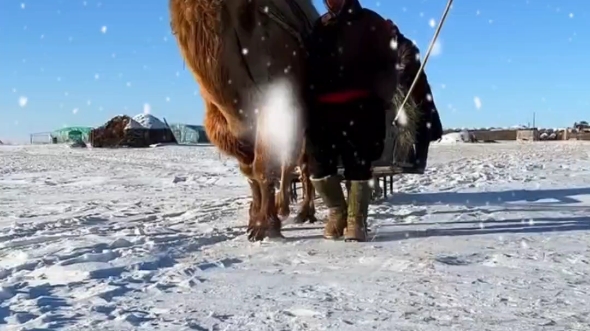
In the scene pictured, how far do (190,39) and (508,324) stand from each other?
2.85m

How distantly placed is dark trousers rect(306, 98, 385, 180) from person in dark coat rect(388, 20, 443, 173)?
122 centimetres

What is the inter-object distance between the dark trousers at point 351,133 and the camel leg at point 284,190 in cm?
23

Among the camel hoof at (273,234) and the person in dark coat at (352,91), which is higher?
the person in dark coat at (352,91)

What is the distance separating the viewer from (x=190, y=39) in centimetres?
483

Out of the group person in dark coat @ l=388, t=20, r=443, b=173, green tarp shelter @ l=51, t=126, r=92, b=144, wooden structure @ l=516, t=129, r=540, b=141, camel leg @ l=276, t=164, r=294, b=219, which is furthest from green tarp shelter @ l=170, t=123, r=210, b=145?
camel leg @ l=276, t=164, r=294, b=219

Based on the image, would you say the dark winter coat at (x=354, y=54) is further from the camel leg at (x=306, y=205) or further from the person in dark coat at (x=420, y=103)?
the camel leg at (x=306, y=205)

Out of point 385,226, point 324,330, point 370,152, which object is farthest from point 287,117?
point 324,330

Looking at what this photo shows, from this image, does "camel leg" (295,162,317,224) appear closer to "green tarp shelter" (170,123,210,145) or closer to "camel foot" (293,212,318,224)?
"camel foot" (293,212,318,224)

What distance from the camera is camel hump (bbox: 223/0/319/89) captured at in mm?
4879

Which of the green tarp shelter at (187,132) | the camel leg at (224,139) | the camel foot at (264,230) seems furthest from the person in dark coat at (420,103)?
the green tarp shelter at (187,132)

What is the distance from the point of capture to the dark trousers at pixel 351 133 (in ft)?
16.7

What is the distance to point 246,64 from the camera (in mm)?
4934

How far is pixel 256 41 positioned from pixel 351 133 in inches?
35.1

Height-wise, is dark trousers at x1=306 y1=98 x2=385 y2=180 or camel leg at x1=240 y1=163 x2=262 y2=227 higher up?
dark trousers at x1=306 y1=98 x2=385 y2=180
